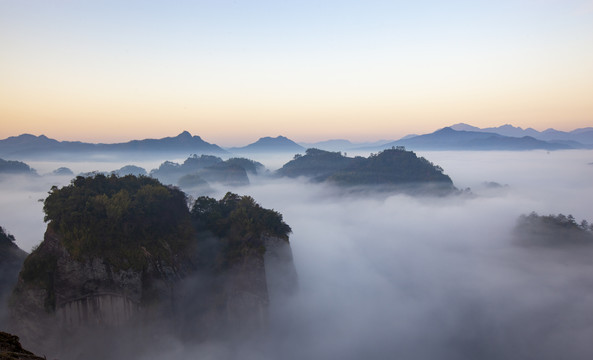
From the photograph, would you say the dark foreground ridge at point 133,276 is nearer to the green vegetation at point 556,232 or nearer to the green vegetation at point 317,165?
the green vegetation at point 556,232

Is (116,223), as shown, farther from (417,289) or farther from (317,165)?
(317,165)

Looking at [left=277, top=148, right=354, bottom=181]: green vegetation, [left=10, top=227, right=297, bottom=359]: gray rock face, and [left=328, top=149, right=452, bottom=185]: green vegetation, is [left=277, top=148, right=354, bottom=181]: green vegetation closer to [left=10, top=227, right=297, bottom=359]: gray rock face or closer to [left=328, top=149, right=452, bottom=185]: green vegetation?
[left=328, top=149, right=452, bottom=185]: green vegetation

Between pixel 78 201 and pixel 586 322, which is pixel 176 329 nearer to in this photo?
pixel 78 201

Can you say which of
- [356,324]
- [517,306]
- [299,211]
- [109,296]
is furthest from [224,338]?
[299,211]

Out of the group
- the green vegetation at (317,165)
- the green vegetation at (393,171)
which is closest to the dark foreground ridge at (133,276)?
the green vegetation at (393,171)

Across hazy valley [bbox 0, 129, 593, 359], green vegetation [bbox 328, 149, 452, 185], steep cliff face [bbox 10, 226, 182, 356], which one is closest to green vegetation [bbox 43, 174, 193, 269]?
steep cliff face [bbox 10, 226, 182, 356]

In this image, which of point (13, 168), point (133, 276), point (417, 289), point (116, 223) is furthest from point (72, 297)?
point (13, 168)

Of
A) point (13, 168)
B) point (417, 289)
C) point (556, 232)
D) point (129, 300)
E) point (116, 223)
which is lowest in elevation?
point (417, 289)
